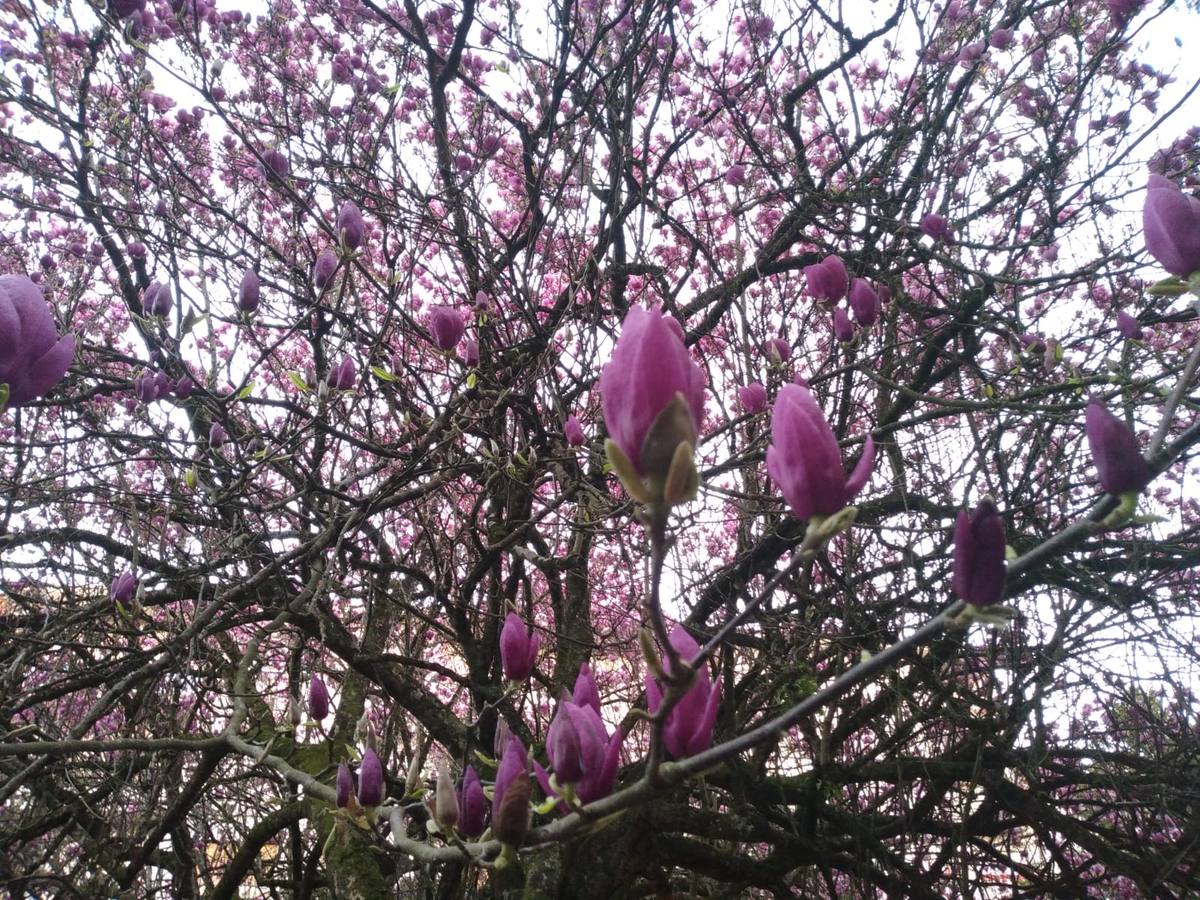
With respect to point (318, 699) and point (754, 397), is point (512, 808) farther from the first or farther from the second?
point (754, 397)

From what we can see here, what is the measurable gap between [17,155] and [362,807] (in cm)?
305

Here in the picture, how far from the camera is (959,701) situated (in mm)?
2857

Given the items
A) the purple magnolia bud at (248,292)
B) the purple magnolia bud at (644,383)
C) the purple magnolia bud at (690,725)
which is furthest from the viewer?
the purple magnolia bud at (248,292)

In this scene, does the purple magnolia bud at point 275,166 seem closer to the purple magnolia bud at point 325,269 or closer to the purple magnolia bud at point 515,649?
the purple magnolia bud at point 325,269

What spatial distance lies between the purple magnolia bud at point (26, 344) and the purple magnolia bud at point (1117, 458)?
39.5 inches

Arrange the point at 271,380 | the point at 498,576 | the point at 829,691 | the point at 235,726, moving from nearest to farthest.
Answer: the point at 829,691, the point at 235,726, the point at 498,576, the point at 271,380

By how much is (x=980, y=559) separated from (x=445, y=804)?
23.9 inches

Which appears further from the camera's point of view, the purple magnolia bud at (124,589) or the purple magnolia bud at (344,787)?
the purple magnolia bud at (124,589)

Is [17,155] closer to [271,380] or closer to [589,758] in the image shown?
[271,380]

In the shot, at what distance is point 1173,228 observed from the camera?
0.86m

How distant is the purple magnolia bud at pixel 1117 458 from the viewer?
652mm

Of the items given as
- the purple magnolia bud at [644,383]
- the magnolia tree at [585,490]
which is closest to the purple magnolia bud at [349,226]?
the magnolia tree at [585,490]

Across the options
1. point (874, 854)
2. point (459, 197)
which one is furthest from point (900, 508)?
point (459, 197)

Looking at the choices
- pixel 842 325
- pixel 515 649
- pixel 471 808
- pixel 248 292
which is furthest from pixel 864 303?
pixel 248 292
